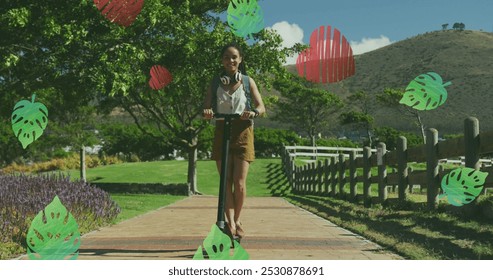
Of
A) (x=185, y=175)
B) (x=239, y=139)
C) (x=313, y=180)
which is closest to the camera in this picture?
(x=239, y=139)

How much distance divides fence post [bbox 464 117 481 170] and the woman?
12.7 feet

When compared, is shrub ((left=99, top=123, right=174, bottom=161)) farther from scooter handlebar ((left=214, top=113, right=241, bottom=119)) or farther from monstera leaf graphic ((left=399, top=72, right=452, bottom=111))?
scooter handlebar ((left=214, top=113, right=241, bottom=119))

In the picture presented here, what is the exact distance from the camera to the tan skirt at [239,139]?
207 inches

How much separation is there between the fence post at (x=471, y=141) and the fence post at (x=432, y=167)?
3.67 ft

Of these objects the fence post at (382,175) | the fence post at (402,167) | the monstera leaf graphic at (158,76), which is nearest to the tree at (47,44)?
the monstera leaf graphic at (158,76)

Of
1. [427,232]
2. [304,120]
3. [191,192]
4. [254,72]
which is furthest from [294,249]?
[304,120]

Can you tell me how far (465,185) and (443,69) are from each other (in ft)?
68.9

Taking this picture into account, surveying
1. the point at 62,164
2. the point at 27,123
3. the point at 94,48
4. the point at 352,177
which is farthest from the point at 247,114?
the point at 62,164

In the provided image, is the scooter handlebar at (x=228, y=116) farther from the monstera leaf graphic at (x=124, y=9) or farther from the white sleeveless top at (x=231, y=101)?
the monstera leaf graphic at (x=124, y=9)

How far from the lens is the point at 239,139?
207 inches

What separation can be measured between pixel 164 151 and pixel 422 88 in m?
40.5

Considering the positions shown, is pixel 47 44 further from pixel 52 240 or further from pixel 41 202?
pixel 52 240

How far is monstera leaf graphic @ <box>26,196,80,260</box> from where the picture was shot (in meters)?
5.10

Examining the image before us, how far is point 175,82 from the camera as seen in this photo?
17.3m
